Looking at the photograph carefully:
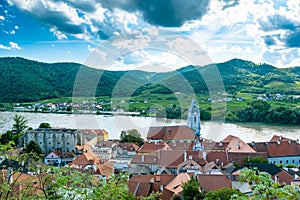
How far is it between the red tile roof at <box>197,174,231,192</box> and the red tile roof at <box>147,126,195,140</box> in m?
13.0

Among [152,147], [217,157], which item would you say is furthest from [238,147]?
[152,147]

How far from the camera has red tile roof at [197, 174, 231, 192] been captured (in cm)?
1316

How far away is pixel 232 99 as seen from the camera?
61375 millimetres

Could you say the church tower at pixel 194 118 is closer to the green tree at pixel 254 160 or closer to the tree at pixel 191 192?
the green tree at pixel 254 160

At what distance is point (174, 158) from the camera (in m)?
18.3

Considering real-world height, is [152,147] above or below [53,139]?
above

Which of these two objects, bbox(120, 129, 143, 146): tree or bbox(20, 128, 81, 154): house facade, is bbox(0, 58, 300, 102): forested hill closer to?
bbox(120, 129, 143, 146): tree

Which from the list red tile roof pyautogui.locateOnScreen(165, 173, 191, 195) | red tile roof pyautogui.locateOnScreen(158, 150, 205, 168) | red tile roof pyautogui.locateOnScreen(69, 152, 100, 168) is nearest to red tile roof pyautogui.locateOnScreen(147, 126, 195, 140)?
red tile roof pyautogui.locateOnScreen(158, 150, 205, 168)

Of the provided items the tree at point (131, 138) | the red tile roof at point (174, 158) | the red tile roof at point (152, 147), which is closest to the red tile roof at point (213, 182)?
the red tile roof at point (174, 158)

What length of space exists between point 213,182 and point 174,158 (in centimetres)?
502

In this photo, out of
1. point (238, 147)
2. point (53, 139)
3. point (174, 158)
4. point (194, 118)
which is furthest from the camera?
point (194, 118)

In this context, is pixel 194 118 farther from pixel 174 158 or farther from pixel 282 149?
pixel 174 158

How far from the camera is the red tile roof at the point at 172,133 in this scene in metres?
26.8

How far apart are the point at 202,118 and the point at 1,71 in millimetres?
60349
